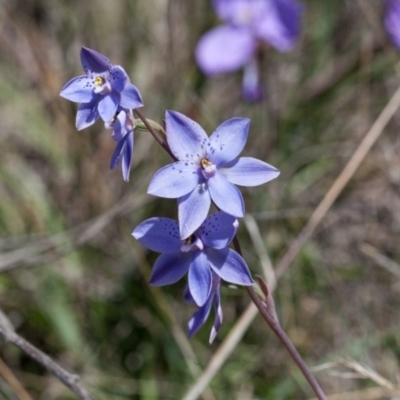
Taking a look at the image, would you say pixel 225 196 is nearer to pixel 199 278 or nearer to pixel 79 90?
pixel 199 278

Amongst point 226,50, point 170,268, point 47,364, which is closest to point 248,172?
point 170,268

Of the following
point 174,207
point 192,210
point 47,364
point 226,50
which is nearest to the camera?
point 192,210

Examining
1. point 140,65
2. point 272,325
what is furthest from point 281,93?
point 272,325

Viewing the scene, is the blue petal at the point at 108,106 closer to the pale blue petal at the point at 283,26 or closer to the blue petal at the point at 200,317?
the blue petal at the point at 200,317

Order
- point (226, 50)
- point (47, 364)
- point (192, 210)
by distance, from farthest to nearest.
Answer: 1. point (226, 50)
2. point (47, 364)
3. point (192, 210)

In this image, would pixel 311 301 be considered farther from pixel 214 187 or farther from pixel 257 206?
pixel 214 187

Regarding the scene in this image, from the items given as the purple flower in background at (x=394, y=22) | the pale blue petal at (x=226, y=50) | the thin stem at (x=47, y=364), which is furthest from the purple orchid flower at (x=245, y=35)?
the thin stem at (x=47, y=364)

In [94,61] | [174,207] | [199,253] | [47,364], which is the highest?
[94,61]
